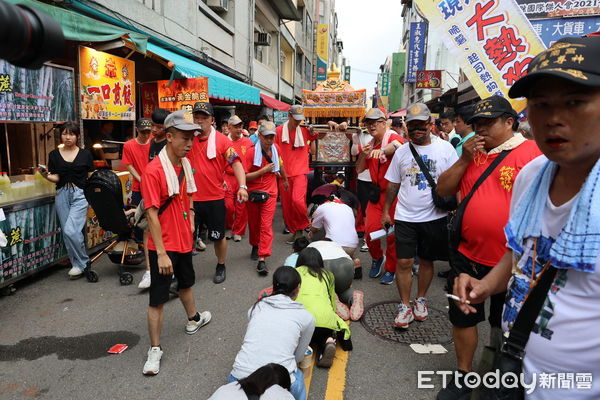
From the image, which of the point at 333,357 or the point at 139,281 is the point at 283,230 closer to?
the point at 139,281

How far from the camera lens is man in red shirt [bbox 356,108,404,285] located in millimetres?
4812

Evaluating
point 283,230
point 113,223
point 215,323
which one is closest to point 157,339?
point 215,323

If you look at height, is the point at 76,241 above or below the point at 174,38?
below

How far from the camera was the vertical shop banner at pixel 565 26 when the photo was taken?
955cm

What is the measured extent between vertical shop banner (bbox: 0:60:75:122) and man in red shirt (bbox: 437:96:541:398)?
4.28 meters

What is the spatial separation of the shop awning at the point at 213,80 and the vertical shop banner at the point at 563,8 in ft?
25.5

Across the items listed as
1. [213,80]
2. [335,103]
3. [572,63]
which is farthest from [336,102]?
[572,63]

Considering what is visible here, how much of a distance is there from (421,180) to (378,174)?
1362 millimetres

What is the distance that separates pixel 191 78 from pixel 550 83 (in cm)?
720

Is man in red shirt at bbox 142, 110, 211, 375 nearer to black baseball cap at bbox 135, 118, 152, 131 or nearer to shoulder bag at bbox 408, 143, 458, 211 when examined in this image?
shoulder bag at bbox 408, 143, 458, 211

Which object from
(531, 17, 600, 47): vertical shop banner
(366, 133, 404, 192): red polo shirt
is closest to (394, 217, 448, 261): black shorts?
(366, 133, 404, 192): red polo shirt

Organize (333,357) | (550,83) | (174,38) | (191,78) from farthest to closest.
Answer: (174,38)
(191,78)
(333,357)
(550,83)

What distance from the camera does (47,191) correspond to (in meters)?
5.17

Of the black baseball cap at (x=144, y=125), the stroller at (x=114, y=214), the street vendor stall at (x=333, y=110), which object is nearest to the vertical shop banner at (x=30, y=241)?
the stroller at (x=114, y=214)
